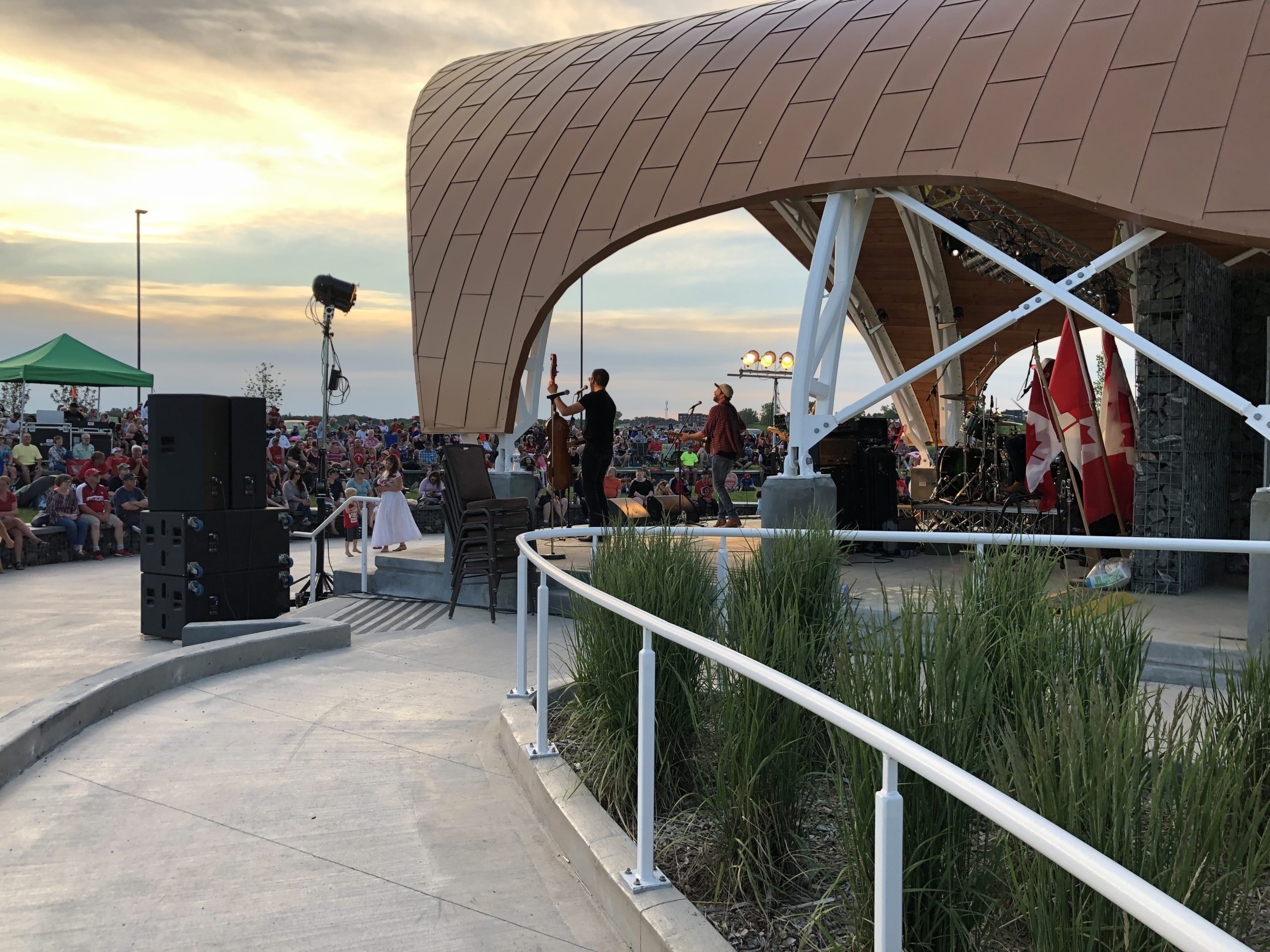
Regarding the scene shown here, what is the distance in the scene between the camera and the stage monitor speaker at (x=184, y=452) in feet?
25.9

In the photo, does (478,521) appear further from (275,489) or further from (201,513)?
(275,489)

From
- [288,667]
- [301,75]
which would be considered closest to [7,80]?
[301,75]

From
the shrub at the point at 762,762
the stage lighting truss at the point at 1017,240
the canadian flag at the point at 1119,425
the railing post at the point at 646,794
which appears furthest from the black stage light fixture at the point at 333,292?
the railing post at the point at 646,794

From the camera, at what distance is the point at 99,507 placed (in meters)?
15.2

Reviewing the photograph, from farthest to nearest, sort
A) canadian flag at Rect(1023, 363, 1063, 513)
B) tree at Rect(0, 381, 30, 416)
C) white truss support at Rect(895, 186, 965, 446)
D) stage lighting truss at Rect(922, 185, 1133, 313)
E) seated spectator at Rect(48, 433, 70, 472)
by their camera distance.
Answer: tree at Rect(0, 381, 30, 416) → seated spectator at Rect(48, 433, 70, 472) → white truss support at Rect(895, 186, 965, 446) → stage lighting truss at Rect(922, 185, 1133, 313) → canadian flag at Rect(1023, 363, 1063, 513)

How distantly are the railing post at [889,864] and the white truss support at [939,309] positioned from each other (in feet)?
49.0

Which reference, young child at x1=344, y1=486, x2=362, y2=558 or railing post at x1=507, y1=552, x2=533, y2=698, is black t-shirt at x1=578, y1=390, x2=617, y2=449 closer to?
railing post at x1=507, y1=552, x2=533, y2=698

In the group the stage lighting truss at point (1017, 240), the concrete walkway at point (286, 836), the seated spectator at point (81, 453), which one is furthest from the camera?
the seated spectator at point (81, 453)

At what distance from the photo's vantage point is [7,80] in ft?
33.7

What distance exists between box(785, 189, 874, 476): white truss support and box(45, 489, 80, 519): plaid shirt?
11021 mm

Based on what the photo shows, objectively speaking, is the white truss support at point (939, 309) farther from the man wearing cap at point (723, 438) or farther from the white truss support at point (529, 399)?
the white truss support at point (529, 399)

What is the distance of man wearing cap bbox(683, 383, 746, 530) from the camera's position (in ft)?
38.0

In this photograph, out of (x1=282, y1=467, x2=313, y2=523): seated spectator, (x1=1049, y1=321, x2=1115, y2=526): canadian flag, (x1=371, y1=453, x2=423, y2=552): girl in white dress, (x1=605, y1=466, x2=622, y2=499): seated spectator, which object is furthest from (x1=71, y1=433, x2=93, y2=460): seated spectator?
(x1=1049, y1=321, x2=1115, y2=526): canadian flag

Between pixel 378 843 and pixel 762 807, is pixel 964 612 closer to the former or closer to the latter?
pixel 762 807
